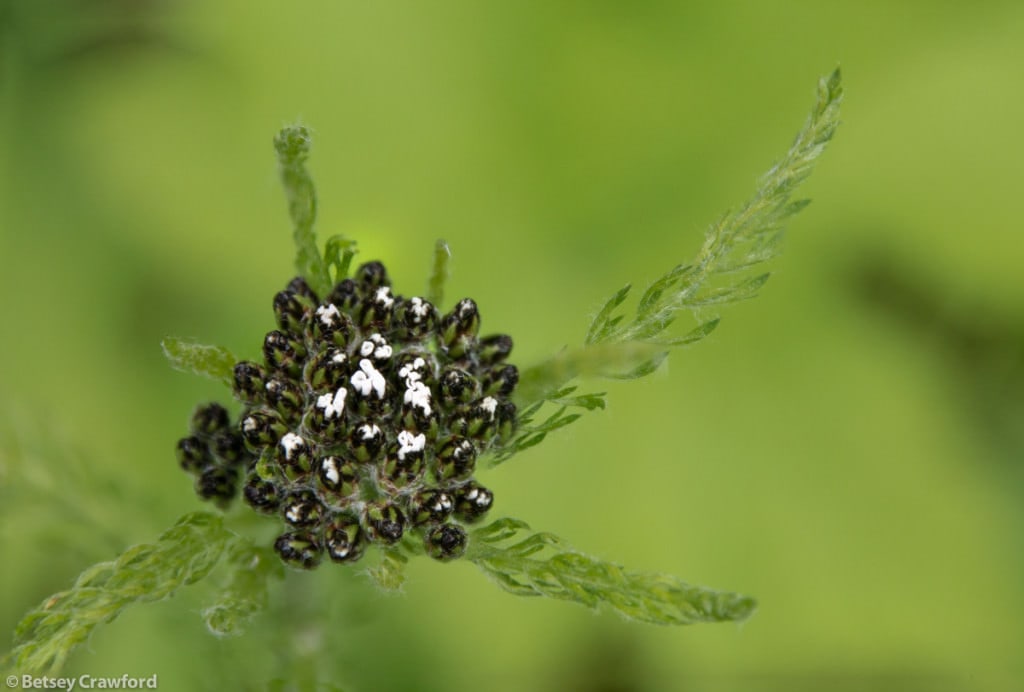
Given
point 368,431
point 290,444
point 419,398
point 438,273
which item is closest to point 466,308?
point 438,273

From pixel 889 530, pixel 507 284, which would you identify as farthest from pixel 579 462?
pixel 889 530

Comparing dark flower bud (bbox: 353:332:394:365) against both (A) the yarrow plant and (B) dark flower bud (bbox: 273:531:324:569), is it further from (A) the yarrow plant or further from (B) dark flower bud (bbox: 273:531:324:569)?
(B) dark flower bud (bbox: 273:531:324:569)

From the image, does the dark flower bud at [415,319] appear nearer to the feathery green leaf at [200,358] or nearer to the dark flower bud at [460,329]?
the dark flower bud at [460,329]

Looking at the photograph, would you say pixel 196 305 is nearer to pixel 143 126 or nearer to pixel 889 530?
pixel 143 126

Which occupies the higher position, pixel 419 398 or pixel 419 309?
pixel 419 309

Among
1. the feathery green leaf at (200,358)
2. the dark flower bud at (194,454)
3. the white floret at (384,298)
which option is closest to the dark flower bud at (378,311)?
the white floret at (384,298)

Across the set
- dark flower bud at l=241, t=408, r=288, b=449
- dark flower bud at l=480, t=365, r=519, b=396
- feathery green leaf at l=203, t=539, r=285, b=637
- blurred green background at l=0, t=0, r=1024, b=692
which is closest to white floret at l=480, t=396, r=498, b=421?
dark flower bud at l=480, t=365, r=519, b=396

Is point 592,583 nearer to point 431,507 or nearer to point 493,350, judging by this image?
point 431,507
